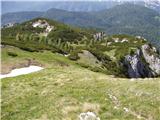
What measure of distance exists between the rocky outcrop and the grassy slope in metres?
100

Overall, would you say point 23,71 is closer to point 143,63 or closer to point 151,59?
point 143,63

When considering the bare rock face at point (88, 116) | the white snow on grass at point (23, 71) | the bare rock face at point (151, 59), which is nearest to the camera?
the bare rock face at point (88, 116)

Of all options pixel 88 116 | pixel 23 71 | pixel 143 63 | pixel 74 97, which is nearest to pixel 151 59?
pixel 143 63

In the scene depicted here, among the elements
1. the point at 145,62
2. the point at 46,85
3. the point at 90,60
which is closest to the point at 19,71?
the point at 46,85

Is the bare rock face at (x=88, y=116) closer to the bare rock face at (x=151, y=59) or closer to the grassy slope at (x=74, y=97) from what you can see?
the grassy slope at (x=74, y=97)

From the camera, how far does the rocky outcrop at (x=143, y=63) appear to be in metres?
138

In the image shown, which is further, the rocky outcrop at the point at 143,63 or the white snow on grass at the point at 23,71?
the rocky outcrop at the point at 143,63

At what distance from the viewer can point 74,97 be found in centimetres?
2819

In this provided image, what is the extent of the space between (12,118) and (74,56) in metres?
70.8

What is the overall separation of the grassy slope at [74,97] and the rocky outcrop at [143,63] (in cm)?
10006

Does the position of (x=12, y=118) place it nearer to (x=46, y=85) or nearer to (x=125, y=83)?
(x=46, y=85)

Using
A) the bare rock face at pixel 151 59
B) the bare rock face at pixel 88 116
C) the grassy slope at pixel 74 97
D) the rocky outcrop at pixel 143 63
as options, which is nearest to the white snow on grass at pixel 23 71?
the grassy slope at pixel 74 97

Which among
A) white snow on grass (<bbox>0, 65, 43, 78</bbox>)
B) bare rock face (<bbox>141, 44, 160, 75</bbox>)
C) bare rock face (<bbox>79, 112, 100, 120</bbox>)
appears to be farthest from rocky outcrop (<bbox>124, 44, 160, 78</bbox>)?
bare rock face (<bbox>79, 112, 100, 120</bbox>)

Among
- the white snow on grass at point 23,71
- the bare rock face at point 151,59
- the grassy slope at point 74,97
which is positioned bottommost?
the bare rock face at point 151,59
